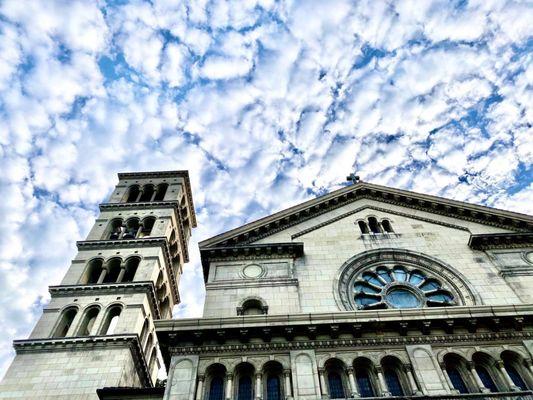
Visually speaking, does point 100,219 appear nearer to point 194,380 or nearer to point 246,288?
point 246,288

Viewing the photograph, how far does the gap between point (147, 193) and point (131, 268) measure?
10451mm

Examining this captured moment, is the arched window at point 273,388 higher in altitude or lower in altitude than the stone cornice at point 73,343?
lower

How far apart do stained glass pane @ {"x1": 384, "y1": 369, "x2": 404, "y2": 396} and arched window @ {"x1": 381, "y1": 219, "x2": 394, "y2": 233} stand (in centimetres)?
1049

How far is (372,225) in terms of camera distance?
91.4 ft

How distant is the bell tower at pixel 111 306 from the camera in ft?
79.4

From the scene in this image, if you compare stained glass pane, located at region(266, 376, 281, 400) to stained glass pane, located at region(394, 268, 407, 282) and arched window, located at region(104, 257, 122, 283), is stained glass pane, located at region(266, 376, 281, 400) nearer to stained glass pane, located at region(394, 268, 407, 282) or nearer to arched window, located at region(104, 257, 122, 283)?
stained glass pane, located at region(394, 268, 407, 282)

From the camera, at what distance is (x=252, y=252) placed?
25.0 meters

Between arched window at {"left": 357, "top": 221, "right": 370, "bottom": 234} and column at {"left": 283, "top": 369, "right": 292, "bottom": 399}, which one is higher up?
arched window at {"left": 357, "top": 221, "right": 370, "bottom": 234}

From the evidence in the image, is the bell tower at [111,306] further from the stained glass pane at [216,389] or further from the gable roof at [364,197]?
the stained glass pane at [216,389]

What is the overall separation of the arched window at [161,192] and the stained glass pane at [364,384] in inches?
1059

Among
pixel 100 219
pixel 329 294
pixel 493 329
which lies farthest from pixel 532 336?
pixel 100 219

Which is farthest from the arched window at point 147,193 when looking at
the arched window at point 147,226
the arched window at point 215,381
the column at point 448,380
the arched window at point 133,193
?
the column at point 448,380

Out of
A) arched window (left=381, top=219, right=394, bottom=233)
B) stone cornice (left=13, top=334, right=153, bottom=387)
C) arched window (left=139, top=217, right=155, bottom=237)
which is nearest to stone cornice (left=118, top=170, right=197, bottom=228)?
arched window (left=139, top=217, right=155, bottom=237)

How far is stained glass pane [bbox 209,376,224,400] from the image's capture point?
56.5 ft
